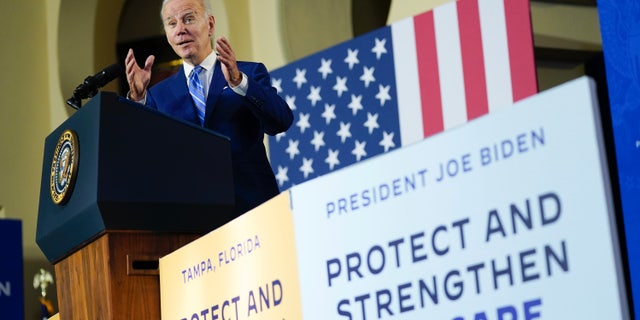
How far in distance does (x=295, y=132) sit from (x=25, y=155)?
3.41 meters

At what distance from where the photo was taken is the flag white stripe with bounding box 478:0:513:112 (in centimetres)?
548

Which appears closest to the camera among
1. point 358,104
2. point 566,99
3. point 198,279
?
point 566,99

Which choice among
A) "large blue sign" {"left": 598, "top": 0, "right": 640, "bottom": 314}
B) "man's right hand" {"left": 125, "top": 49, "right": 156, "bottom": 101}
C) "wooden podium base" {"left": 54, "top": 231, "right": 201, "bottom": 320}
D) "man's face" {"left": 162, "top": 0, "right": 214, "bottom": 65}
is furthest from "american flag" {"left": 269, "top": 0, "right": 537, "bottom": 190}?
"wooden podium base" {"left": 54, "top": 231, "right": 201, "bottom": 320}

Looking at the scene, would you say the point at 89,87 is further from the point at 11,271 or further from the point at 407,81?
the point at 11,271

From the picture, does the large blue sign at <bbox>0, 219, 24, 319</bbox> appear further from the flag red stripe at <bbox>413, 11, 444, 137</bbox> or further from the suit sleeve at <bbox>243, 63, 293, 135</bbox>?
the suit sleeve at <bbox>243, 63, 293, 135</bbox>

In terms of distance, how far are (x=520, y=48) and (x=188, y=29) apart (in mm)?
2658

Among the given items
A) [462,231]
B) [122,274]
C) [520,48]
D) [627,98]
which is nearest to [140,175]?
[122,274]

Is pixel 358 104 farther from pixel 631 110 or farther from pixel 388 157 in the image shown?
pixel 388 157

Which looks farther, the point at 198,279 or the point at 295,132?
the point at 295,132

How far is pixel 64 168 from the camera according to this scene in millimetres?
2566

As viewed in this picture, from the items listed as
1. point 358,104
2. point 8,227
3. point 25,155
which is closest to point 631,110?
point 358,104

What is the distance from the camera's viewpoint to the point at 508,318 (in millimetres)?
1610

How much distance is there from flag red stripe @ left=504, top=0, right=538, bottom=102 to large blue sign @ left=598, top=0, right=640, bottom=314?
0.65m

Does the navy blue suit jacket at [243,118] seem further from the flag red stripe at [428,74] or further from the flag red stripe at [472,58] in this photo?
the flag red stripe at [428,74]
